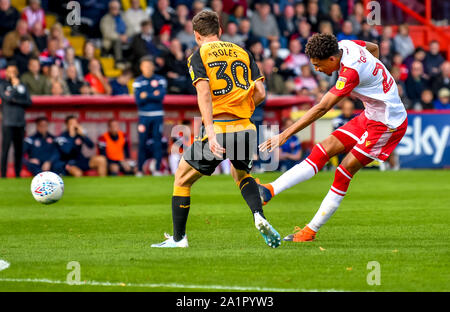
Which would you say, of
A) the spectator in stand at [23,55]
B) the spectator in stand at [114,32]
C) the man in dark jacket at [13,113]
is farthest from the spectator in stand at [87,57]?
the man in dark jacket at [13,113]

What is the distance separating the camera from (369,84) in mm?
8633

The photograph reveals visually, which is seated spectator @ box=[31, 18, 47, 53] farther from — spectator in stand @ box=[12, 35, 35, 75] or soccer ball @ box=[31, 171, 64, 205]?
soccer ball @ box=[31, 171, 64, 205]

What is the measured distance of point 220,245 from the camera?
28.1 ft

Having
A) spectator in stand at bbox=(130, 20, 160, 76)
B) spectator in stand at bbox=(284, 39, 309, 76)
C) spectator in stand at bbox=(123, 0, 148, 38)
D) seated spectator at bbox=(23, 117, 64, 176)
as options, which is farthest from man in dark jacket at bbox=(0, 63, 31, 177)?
spectator in stand at bbox=(284, 39, 309, 76)

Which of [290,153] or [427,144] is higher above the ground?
[427,144]

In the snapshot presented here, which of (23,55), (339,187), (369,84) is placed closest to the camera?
(369,84)

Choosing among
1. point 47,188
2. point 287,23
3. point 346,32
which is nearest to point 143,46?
point 287,23

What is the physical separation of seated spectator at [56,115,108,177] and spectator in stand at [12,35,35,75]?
1966 millimetres

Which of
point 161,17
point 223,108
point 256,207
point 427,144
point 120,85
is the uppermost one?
point 161,17

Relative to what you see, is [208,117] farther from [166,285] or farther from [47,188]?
[47,188]

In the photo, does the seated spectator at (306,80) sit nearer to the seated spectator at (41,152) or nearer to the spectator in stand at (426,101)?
the spectator in stand at (426,101)

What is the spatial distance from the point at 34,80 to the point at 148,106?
8.59ft

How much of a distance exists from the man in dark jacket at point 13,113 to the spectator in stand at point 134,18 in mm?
5459

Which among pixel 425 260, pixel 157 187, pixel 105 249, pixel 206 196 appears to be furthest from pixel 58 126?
pixel 425 260
